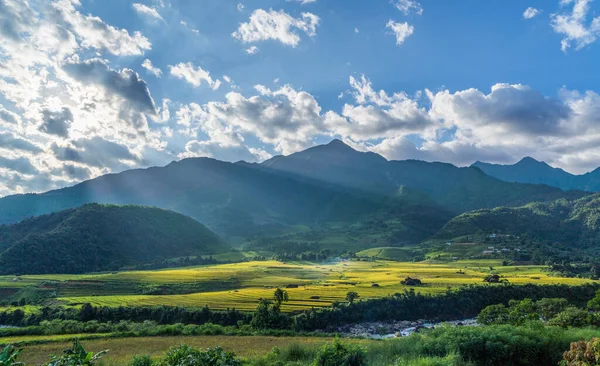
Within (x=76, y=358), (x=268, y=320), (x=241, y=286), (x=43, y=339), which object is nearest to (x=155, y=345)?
(x=43, y=339)

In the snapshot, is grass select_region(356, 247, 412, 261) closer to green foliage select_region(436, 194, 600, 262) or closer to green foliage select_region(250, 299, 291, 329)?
green foliage select_region(436, 194, 600, 262)

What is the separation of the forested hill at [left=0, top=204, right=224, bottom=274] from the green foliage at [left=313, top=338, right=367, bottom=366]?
12818cm

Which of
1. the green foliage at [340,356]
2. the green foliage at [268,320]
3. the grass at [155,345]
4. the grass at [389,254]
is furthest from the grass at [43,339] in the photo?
the grass at [389,254]

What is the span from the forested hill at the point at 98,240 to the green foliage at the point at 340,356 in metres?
128

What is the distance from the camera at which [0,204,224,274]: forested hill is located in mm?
115625

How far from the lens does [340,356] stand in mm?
12180

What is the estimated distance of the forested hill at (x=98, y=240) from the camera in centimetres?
11562

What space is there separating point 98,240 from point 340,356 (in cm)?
15263

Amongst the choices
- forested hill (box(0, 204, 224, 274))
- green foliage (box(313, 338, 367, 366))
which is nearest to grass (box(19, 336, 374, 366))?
green foliage (box(313, 338, 367, 366))

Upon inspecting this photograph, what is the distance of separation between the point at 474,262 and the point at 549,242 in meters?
72.8

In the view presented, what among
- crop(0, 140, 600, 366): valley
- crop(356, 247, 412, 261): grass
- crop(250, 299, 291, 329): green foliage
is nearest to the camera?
crop(0, 140, 600, 366): valley

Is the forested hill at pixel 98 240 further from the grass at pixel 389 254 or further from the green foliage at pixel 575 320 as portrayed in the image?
the green foliage at pixel 575 320

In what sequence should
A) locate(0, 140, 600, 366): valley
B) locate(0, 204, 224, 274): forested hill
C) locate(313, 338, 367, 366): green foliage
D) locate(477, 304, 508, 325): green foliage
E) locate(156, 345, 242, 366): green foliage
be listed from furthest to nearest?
1. locate(0, 204, 224, 274): forested hill
2. locate(477, 304, 508, 325): green foliage
3. locate(0, 140, 600, 366): valley
4. locate(313, 338, 367, 366): green foliage
5. locate(156, 345, 242, 366): green foliage

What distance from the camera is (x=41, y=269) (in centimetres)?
11131
